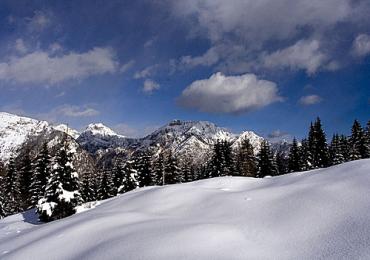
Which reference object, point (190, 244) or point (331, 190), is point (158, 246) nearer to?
point (190, 244)

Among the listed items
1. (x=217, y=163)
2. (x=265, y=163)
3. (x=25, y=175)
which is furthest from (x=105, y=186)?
(x=265, y=163)

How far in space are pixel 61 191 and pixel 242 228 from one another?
2312 centimetres

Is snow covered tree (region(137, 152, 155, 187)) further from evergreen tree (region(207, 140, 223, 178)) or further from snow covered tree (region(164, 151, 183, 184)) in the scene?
evergreen tree (region(207, 140, 223, 178))

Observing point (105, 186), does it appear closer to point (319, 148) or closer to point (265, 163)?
point (265, 163)

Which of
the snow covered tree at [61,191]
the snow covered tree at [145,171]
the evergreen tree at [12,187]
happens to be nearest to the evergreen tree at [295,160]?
the snow covered tree at [145,171]

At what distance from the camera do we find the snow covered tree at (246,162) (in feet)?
182

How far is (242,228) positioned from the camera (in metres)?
7.60

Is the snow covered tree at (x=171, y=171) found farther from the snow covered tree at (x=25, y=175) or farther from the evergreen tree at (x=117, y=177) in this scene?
the snow covered tree at (x=25, y=175)

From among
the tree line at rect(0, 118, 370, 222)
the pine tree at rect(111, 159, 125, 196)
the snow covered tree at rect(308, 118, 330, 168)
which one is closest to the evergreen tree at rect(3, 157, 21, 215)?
the tree line at rect(0, 118, 370, 222)

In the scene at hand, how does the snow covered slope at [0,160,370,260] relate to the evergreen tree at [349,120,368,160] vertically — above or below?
below

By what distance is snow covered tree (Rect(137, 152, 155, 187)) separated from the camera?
50188 millimetres

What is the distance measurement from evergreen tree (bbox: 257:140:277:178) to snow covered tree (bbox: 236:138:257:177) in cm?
129

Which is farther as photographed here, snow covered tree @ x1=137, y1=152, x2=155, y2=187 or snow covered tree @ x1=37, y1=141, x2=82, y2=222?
snow covered tree @ x1=137, y1=152, x2=155, y2=187

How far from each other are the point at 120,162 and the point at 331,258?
49981 mm
